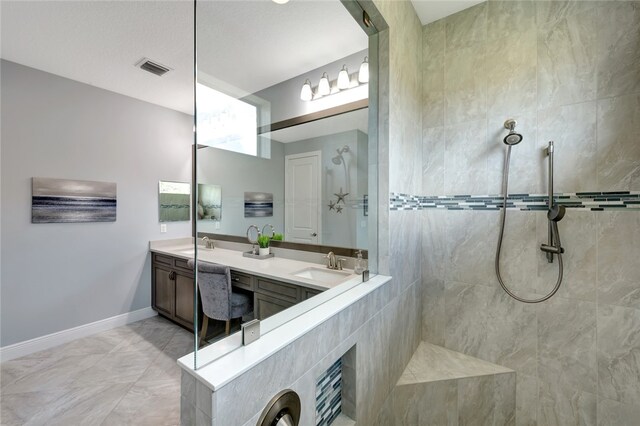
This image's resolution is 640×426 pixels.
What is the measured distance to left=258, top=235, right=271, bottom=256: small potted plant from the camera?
1.93m

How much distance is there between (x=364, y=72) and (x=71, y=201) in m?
3.25

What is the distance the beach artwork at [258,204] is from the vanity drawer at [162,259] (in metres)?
1.81

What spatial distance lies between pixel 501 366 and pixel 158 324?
354cm

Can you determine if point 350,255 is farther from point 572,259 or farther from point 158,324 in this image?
point 158,324

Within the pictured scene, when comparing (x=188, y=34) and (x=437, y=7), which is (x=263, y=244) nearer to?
(x=188, y=34)

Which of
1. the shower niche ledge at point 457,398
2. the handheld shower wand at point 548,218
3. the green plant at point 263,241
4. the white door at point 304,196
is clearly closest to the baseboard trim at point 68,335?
the green plant at point 263,241

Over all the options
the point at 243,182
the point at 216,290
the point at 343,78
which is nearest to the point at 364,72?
the point at 343,78

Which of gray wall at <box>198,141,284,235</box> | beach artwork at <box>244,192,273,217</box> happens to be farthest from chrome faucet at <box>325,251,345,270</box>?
beach artwork at <box>244,192,273,217</box>

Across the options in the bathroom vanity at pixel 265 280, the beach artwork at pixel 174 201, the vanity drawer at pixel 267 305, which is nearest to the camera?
the vanity drawer at pixel 267 305

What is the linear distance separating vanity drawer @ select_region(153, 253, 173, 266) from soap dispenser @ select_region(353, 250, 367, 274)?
7.87ft

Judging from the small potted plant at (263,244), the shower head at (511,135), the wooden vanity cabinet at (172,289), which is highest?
the shower head at (511,135)

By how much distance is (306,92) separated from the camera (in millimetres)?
2145

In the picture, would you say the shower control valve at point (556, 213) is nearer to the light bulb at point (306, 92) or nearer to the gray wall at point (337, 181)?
the gray wall at point (337, 181)

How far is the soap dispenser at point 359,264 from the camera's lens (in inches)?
67.5
